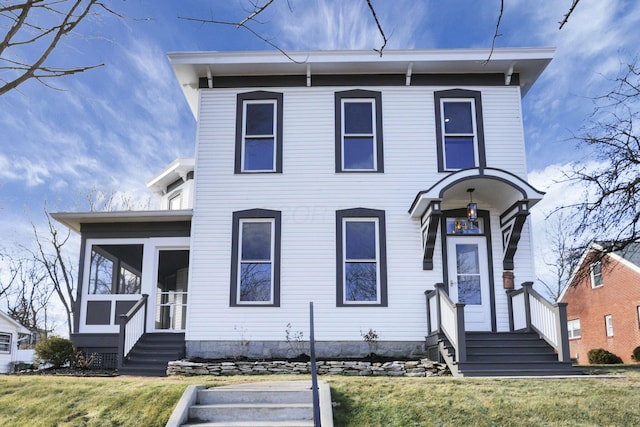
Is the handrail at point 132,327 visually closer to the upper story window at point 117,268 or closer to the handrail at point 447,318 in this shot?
the upper story window at point 117,268

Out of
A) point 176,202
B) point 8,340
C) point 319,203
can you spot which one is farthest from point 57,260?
point 319,203

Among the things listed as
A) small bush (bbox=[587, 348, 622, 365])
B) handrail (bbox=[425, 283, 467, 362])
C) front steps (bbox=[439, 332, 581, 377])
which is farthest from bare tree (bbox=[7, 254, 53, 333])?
front steps (bbox=[439, 332, 581, 377])

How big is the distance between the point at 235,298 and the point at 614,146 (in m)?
8.08

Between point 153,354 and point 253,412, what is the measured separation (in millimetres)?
5371

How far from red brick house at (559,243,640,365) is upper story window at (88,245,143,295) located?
16.1m

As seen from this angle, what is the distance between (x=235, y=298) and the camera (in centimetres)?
1247

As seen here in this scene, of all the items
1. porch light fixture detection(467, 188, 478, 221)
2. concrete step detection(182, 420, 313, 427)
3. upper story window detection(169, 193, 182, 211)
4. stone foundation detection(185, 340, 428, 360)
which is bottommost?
concrete step detection(182, 420, 313, 427)

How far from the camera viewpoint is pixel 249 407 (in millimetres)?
7512

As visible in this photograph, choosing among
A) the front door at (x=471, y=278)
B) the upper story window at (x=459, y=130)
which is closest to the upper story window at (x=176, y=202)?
the upper story window at (x=459, y=130)

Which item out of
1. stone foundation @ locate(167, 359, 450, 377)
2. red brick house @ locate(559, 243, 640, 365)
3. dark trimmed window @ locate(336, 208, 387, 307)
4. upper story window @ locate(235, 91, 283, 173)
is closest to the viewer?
stone foundation @ locate(167, 359, 450, 377)

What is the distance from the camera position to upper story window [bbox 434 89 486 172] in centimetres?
1301

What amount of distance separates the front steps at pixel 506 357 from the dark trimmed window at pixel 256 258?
3536mm

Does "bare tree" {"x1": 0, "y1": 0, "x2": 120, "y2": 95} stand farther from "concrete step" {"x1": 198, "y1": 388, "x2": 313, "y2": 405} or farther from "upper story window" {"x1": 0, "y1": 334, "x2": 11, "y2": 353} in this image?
"upper story window" {"x1": 0, "y1": 334, "x2": 11, "y2": 353}

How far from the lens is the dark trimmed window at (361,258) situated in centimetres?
1239
